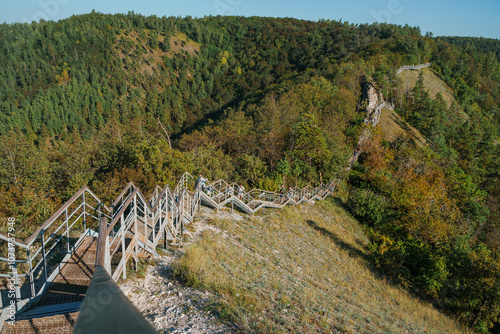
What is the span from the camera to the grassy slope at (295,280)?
23.8 feet

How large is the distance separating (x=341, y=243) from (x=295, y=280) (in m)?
10.9

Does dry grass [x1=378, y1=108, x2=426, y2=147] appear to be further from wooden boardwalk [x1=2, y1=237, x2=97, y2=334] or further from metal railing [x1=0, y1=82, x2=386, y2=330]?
wooden boardwalk [x1=2, y1=237, x2=97, y2=334]

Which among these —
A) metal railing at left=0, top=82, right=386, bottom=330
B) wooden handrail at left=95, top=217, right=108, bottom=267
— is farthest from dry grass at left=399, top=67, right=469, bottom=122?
wooden handrail at left=95, top=217, right=108, bottom=267

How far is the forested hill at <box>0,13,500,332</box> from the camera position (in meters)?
20.9

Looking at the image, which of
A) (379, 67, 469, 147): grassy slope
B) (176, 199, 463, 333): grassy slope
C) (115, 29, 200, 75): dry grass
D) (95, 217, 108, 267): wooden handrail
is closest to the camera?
(95, 217, 108, 267): wooden handrail

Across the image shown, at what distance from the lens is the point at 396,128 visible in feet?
185

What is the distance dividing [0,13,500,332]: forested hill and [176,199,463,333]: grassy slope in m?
3.70

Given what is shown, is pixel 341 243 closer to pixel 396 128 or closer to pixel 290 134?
pixel 290 134

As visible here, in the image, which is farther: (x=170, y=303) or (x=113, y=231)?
(x=113, y=231)

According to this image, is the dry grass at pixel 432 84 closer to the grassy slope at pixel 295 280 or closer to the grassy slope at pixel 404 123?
the grassy slope at pixel 404 123

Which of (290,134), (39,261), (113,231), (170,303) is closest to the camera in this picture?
(39,261)

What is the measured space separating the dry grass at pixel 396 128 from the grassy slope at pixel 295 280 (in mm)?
36310

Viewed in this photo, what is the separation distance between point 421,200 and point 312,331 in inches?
1166

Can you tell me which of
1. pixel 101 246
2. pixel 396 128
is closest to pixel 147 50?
pixel 396 128
